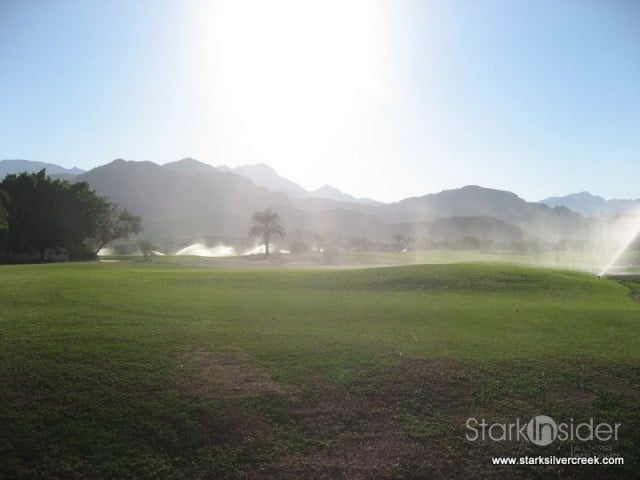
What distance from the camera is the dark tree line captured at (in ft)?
241

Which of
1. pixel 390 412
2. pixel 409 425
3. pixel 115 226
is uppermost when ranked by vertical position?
pixel 115 226

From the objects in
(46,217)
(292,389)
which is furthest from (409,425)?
(46,217)

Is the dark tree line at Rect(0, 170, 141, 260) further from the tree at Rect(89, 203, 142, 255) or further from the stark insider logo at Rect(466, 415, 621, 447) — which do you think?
the stark insider logo at Rect(466, 415, 621, 447)

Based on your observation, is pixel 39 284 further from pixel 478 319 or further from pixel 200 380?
pixel 478 319

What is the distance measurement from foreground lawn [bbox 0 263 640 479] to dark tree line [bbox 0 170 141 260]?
211 ft

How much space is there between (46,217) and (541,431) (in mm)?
87355

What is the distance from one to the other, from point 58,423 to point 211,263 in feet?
212

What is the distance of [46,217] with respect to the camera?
7550 centimetres

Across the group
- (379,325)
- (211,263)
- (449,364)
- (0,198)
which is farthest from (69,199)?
(449,364)

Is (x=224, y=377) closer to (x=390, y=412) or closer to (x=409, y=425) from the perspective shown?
(x=390, y=412)

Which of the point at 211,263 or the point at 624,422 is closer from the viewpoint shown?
the point at 624,422

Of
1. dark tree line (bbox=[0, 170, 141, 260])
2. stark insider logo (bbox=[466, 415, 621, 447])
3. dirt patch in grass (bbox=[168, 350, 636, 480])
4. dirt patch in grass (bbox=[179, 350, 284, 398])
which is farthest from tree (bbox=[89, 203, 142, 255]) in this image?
stark insider logo (bbox=[466, 415, 621, 447])

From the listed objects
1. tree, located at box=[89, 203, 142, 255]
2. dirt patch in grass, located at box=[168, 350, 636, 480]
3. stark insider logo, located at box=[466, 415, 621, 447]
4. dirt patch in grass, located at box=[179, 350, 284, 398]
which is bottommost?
stark insider logo, located at box=[466, 415, 621, 447]

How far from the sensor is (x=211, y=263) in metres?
73.4
